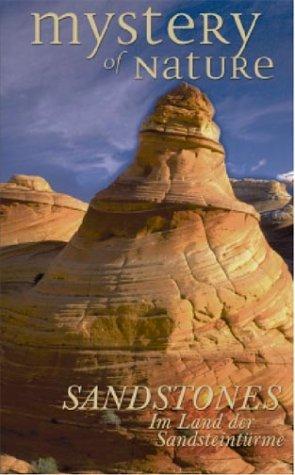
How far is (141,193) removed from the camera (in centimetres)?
1327

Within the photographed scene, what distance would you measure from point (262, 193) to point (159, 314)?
83.9 ft

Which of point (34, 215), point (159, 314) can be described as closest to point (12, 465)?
point (159, 314)

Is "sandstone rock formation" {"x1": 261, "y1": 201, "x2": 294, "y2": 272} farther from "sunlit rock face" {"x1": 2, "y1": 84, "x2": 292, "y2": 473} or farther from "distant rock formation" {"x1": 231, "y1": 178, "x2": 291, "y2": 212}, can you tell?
"distant rock formation" {"x1": 231, "y1": 178, "x2": 291, "y2": 212}

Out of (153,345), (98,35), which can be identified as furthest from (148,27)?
(153,345)

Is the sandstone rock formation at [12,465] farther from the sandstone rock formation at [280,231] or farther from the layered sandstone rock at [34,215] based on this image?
the sandstone rock formation at [280,231]

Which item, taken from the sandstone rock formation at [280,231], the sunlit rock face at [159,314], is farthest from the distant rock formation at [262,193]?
the sunlit rock face at [159,314]

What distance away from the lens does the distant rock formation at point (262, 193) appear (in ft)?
113

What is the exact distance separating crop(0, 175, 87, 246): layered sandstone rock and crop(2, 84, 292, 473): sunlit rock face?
278 inches

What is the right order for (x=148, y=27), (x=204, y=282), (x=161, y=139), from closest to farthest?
(x=148, y=27) < (x=204, y=282) < (x=161, y=139)

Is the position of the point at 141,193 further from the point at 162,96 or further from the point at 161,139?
the point at 162,96

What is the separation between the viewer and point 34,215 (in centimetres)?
2136

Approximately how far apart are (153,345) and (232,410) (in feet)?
6.53

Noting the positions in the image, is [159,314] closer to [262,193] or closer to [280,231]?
[280,231]

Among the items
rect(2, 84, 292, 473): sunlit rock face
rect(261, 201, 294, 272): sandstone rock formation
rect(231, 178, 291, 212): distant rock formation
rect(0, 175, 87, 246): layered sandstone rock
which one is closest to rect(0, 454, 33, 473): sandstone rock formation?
rect(2, 84, 292, 473): sunlit rock face
